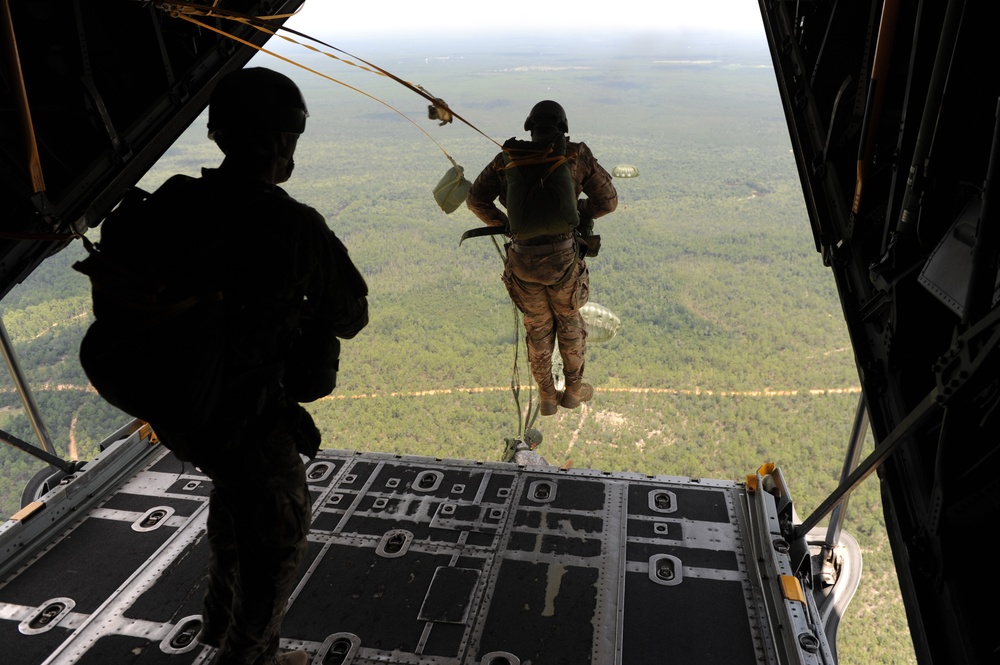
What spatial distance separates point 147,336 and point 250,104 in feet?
3.26

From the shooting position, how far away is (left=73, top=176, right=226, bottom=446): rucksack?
2.21m

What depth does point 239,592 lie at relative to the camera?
2.74 meters

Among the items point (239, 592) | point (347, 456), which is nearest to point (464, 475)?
point (347, 456)

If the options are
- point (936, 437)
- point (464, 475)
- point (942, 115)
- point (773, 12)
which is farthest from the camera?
point (464, 475)

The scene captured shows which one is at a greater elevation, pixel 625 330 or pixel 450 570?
pixel 450 570

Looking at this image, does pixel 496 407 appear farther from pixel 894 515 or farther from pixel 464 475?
pixel 894 515

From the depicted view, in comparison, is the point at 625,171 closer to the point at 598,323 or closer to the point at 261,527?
the point at 598,323

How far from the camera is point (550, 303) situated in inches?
258

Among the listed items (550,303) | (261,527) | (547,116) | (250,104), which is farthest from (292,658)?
(547,116)

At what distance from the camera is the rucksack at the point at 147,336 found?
2.21 meters

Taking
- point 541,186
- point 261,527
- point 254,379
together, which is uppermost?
point 541,186

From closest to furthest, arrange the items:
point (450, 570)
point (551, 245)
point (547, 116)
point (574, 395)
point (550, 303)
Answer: point (450, 570), point (547, 116), point (551, 245), point (550, 303), point (574, 395)

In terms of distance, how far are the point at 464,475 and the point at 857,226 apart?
3.53 m

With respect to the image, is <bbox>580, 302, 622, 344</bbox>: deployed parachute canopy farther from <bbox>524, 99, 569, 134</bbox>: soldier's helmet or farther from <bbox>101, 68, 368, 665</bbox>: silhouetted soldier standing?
<bbox>101, 68, 368, 665</bbox>: silhouetted soldier standing
